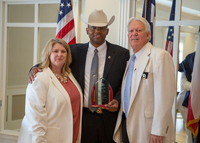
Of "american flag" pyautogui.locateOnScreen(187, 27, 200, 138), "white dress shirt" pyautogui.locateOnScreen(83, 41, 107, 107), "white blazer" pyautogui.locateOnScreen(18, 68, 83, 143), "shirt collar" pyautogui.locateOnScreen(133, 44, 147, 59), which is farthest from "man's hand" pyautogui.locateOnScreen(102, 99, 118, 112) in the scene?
"american flag" pyautogui.locateOnScreen(187, 27, 200, 138)

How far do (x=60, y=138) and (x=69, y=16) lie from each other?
170 cm

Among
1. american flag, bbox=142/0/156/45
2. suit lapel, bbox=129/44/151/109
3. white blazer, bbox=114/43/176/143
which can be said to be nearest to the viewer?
white blazer, bbox=114/43/176/143

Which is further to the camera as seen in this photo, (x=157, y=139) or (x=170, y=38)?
(x=170, y=38)

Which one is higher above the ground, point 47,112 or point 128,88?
point 128,88

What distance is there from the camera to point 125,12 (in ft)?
11.5

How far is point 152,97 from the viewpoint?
2145 mm

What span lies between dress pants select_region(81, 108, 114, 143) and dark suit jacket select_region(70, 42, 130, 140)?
0.15ft

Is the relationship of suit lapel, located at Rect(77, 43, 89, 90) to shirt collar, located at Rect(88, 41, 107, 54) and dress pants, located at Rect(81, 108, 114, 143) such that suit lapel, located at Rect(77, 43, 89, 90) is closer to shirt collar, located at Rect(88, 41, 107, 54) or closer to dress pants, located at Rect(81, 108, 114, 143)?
shirt collar, located at Rect(88, 41, 107, 54)

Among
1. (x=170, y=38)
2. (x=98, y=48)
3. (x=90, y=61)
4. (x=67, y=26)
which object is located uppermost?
(x=67, y=26)

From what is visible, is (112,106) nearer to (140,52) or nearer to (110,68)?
(110,68)

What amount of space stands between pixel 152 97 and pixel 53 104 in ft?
2.73

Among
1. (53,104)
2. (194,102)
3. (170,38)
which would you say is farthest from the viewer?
(170,38)

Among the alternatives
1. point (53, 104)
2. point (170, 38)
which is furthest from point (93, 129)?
point (170, 38)

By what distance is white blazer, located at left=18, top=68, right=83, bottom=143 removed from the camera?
2252 millimetres
